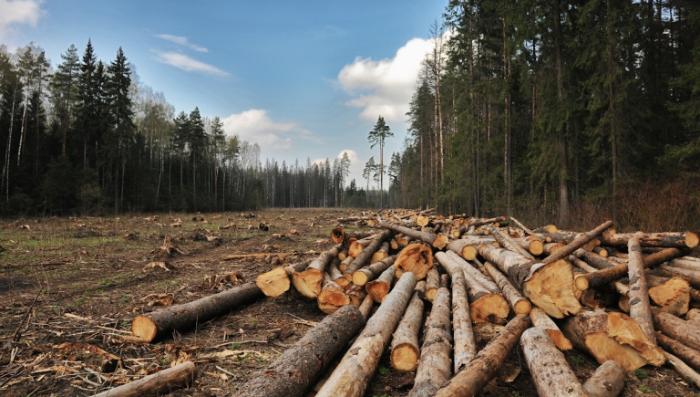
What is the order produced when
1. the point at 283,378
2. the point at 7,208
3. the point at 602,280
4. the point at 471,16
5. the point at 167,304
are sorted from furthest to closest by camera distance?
the point at 7,208 → the point at 471,16 → the point at 167,304 → the point at 602,280 → the point at 283,378

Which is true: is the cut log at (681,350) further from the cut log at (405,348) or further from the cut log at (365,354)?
the cut log at (365,354)

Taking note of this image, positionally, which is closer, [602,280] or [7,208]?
[602,280]

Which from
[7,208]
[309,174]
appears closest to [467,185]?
[7,208]

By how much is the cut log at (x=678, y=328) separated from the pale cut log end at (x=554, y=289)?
0.92 meters

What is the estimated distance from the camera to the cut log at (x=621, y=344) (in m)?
3.52

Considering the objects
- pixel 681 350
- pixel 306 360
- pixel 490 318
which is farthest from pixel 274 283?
pixel 681 350

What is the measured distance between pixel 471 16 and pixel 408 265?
2051 centimetres

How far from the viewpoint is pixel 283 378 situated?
9.20 feet

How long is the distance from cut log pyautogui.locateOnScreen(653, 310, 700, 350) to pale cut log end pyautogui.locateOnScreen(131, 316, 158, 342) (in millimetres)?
5618

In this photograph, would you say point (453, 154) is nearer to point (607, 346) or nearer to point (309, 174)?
point (607, 346)

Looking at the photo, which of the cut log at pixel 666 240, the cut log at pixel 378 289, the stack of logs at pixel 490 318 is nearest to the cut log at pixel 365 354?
the stack of logs at pixel 490 318

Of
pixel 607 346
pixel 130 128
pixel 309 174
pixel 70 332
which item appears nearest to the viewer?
pixel 607 346

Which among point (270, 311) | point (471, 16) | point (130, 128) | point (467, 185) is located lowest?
point (270, 311)

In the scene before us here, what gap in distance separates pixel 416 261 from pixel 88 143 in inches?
1457
